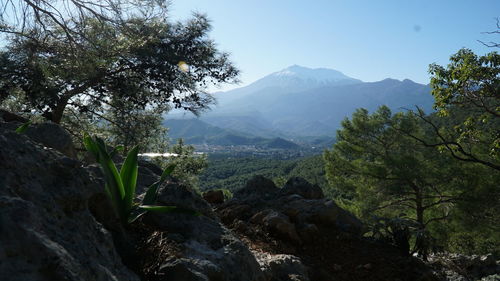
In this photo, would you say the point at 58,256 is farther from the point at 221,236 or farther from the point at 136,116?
the point at 136,116

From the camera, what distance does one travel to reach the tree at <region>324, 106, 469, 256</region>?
16.8 meters

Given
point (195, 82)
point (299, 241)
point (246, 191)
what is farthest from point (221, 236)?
point (195, 82)

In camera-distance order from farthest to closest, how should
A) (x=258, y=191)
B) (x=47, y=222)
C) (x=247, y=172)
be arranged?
(x=247, y=172) → (x=258, y=191) → (x=47, y=222)

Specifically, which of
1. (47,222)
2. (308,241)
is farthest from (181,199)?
(308,241)

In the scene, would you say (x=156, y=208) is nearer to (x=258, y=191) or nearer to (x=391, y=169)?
(x=258, y=191)

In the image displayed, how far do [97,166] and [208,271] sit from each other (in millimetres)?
1235

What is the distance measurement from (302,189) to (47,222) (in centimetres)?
594

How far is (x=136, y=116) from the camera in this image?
10.9 m

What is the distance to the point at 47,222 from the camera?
160 centimetres

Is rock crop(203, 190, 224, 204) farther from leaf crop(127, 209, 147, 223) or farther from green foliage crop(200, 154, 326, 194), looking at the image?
green foliage crop(200, 154, 326, 194)

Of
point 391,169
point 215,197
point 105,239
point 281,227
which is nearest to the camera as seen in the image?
point 105,239

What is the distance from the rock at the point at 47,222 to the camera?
4.27 ft

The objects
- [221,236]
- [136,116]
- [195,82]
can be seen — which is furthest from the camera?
[136,116]

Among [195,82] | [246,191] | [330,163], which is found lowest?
[330,163]
